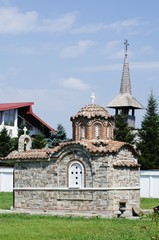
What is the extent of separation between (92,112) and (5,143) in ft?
65.7

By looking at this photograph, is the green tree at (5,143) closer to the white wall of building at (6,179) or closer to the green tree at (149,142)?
the white wall of building at (6,179)

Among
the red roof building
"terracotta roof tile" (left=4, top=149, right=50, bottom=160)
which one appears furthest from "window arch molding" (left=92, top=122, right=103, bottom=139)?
the red roof building

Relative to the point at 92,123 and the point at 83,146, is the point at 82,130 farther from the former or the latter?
the point at 83,146

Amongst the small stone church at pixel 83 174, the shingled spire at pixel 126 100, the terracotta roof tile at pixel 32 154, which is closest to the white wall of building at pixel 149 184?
the small stone church at pixel 83 174

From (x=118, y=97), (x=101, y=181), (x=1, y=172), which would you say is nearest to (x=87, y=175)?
(x=101, y=181)

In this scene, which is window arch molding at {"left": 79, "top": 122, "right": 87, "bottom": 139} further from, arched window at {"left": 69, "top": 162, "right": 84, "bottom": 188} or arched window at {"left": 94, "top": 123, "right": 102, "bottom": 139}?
arched window at {"left": 69, "top": 162, "right": 84, "bottom": 188}

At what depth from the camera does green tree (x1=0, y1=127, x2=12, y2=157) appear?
43.9 m

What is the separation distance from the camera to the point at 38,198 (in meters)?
24.9

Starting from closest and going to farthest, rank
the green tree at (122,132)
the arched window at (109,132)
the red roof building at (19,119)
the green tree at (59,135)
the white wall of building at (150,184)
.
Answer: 1. the arched window at (109,132)
2. the white wall of building at (150,184)
3. the green tree at (122,132)
4. the green tree at (59,135)
5. the red roof building at (19,119)

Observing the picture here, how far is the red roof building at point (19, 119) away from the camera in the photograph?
1972 inches

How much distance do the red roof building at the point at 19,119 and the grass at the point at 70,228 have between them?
28681 millimetres

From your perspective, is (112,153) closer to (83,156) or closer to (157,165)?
(83,156)

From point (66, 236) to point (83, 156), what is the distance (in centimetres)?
850

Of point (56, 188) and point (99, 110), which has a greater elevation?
point (99, 110)
